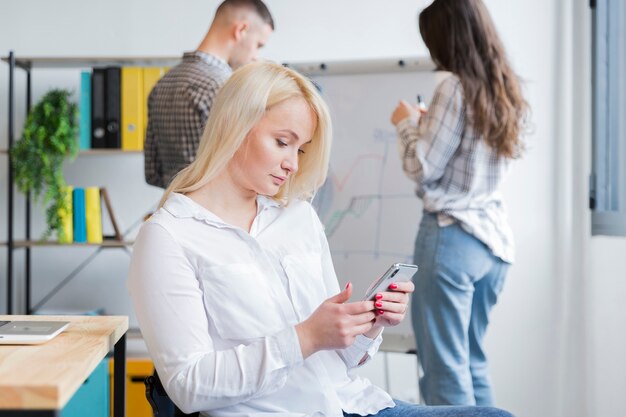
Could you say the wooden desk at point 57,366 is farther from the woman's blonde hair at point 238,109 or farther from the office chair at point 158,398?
the woman's blonde hair at point 238,109

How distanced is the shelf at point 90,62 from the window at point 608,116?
1.58 meters

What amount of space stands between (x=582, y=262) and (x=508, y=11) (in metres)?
Result: 1.07

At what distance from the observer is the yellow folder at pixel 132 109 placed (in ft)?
Result: 10.2

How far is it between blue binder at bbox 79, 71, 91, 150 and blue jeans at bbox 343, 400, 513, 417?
2218 mm

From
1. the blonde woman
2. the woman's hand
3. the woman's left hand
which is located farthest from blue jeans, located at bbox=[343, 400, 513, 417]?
the woman's hand

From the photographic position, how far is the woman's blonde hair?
1291 millimetres

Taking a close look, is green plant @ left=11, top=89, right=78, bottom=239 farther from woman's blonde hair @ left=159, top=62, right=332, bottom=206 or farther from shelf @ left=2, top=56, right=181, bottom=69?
woman's blonde hair @ left=159, top=62, right=332, bottom=206

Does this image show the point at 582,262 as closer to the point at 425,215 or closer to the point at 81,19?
the point at 425,215

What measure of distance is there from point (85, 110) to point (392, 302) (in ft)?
7.44

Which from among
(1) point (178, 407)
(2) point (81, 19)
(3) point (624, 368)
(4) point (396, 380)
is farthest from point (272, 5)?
(1) point (178, 407)

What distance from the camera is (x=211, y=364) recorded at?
112 cm

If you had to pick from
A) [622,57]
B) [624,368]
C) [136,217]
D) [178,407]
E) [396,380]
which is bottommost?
[396,380]

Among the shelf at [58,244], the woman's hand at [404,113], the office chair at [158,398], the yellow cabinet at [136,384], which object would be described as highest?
the woman's hand at [404,113]


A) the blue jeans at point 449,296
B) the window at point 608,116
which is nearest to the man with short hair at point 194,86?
the blue jeans at point 449,296
